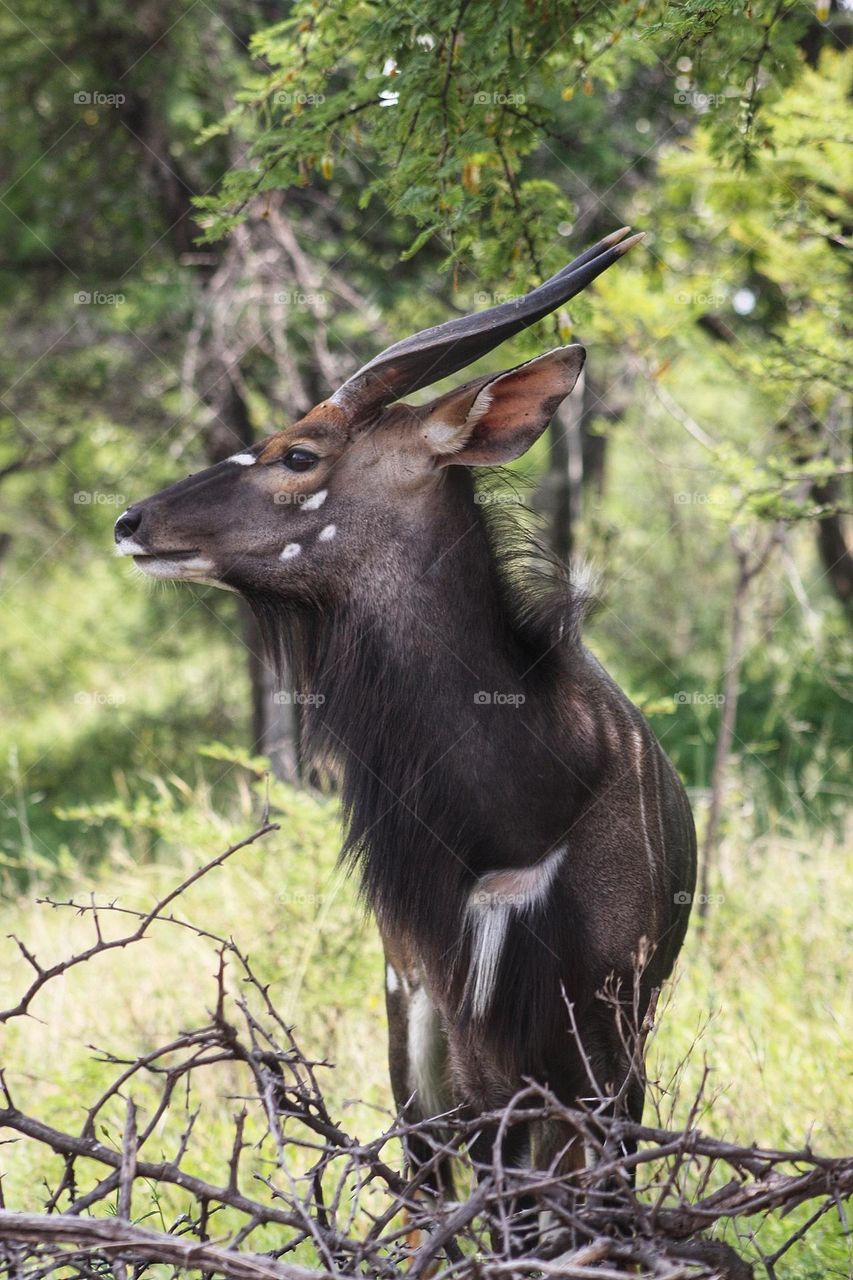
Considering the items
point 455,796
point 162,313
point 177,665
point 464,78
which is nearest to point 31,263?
point 162,313

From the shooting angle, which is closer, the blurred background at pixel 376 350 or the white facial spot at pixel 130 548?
the white facial spot at pixel 130 548

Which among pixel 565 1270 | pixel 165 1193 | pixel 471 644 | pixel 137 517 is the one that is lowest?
pixel 165 1193

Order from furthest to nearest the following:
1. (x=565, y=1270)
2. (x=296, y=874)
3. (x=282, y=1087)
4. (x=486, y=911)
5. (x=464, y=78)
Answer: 1. (x=296, y=874)
2. (x=464, y=78)
3. (x=486, y=911)
4. (x=282, y=1087)
5. (x=565, y=1270)

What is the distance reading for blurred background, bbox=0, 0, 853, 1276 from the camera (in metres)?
5.01

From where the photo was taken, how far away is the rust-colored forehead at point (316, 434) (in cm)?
423

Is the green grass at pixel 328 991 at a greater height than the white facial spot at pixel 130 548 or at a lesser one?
lesser

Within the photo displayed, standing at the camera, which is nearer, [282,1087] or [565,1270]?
[565,1270]

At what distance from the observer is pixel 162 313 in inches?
371

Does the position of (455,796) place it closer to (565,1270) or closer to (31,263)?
(565,1270)

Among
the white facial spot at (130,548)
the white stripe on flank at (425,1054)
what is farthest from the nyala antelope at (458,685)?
the white stripe on flank at (425,1054)

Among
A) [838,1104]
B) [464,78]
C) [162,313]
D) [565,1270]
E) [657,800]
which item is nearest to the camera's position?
[565,1270]

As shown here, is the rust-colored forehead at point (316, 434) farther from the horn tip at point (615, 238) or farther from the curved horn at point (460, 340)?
the horn tip at point (615, 238)

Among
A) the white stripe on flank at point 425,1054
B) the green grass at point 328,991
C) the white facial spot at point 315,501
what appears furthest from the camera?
the green grass at point 328,991

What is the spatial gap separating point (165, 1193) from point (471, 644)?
2.40 metres
